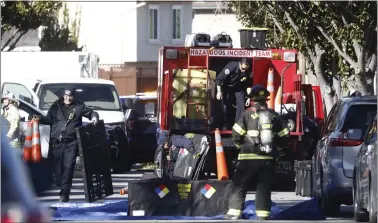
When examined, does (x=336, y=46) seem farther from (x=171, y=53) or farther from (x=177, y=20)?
(x=177, y=20)

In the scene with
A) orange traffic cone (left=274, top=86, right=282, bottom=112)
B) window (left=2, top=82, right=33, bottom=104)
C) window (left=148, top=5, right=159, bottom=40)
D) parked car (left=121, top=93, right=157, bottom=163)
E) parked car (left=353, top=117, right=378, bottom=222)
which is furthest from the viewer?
window (left=148, top=5, right=159, bottom=40)

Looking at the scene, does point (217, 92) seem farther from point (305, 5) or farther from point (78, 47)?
point (78, 47)

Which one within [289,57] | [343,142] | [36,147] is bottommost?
[36,147]

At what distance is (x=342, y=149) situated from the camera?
13.3m

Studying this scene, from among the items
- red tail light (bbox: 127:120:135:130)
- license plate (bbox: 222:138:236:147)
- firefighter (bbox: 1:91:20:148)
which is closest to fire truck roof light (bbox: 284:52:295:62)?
license plate (bbox: 222:138:236:147)

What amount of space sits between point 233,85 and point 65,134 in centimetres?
379

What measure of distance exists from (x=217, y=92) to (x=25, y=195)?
13066 millimetres

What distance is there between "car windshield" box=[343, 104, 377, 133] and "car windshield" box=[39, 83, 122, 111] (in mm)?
9977

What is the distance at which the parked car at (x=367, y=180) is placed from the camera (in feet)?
36.6

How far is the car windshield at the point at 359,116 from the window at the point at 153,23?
41323mm

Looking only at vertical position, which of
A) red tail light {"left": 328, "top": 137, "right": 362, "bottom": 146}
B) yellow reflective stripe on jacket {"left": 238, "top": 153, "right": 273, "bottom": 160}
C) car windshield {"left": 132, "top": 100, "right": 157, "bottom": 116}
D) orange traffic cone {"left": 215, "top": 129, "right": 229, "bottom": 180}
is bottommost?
orange traffic cone {"left": 215, "top": 129, "right": 229, "bottom": 180}

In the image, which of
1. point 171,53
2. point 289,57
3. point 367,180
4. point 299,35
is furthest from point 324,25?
point 367,180

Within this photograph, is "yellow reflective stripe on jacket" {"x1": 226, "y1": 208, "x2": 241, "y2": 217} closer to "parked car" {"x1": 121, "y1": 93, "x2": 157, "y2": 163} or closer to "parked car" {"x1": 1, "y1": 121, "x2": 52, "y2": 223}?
"parked car" {"x1": 1, "y1": 121, "x2": 52, "y2": 223}

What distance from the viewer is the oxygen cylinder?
475 inches
